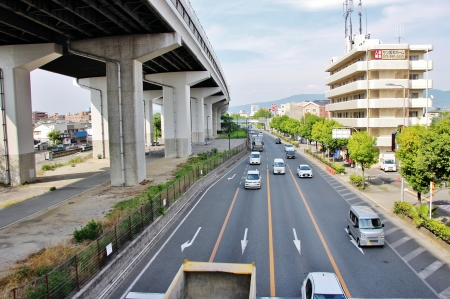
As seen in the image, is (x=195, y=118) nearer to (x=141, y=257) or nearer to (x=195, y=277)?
(x=141, y=257)

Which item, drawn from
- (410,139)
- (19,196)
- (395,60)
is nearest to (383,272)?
(410,139)

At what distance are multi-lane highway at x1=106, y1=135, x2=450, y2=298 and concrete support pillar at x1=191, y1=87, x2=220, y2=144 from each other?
5273cm

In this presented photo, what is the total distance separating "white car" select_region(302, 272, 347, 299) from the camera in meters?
10.4

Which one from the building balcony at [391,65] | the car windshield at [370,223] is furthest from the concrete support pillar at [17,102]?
the building balcony at [391,65]

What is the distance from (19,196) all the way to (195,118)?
189 feet

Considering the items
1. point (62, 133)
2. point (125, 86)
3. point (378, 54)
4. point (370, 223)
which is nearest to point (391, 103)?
point (378, 54)

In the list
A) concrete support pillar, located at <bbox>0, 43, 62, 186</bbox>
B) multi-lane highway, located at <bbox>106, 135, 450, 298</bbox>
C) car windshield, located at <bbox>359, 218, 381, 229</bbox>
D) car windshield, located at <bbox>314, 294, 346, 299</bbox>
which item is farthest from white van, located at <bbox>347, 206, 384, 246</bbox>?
concrete support pillar, located at <bbox>0, 43, 62, 186</bbox>

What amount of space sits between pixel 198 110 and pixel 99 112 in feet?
83.5

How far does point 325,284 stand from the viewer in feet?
35.4

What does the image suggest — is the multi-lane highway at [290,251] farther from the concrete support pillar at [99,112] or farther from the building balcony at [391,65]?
the concrete support pillar at [99,112]

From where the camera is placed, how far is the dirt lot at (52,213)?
1628 centimetres

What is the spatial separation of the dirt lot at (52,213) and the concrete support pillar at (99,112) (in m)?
19.3

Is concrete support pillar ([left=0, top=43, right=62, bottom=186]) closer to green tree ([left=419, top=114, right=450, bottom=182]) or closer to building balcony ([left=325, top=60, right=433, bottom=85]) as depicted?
green tree ([left=419, top=114, right=450, bottom=182])

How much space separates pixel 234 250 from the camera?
16.5m
